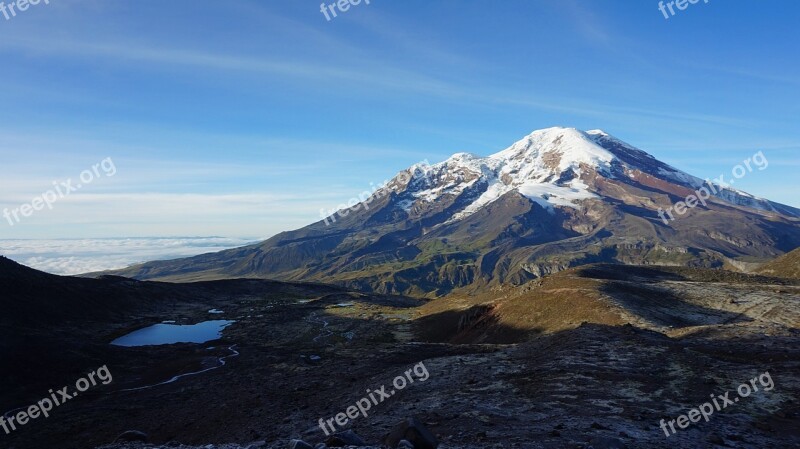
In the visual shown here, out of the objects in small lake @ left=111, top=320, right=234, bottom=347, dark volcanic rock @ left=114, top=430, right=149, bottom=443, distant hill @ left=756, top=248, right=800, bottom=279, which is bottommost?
small lake @ left=111, top=320, right=234, bottom=347

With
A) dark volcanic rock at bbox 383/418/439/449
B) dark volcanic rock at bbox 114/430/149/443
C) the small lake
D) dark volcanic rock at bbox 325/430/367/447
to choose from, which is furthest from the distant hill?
dark volcanic rock at bbox 114/430/149/443

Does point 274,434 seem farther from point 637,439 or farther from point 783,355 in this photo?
point 783,355

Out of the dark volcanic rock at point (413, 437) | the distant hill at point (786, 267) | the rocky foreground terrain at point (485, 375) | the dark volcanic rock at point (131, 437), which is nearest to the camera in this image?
the dark volcanic rock at point (413, 437)

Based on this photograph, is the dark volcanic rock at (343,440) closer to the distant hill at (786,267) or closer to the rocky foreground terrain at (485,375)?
the rocky foreground terrain at (485,375)

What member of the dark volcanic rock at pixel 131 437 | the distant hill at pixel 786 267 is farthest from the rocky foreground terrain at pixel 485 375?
the distant hill at pixel 786 267

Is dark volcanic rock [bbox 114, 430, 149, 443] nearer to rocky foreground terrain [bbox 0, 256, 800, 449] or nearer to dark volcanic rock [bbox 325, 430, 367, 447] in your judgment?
rocky foreground terrain [bbox 0, 256, 800, 449]

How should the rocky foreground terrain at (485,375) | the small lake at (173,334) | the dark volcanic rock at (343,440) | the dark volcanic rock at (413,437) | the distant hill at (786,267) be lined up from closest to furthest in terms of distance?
the dark volcanic rock at (413,437) → the dark volcanic rock at (343,440) → the rocky foreground terrain at (485,375) → the small lake at (173,334) → the distant hill at (786,267)
